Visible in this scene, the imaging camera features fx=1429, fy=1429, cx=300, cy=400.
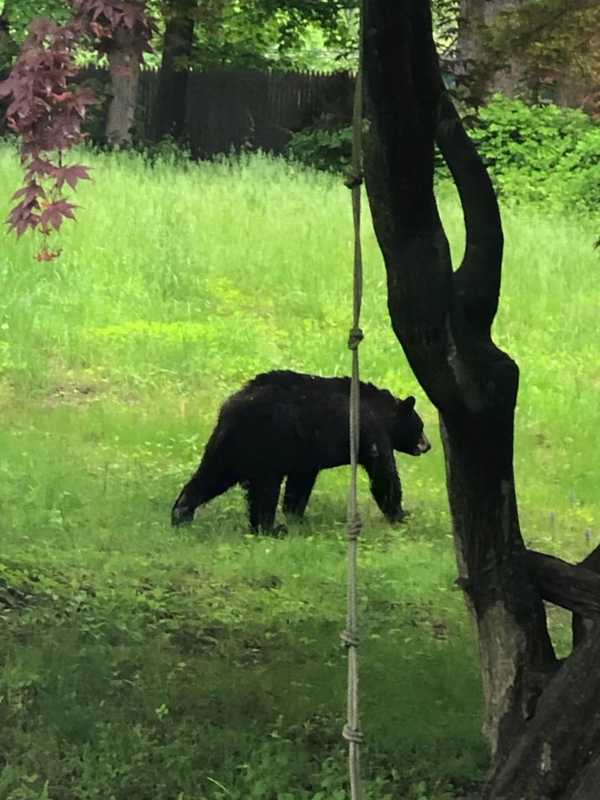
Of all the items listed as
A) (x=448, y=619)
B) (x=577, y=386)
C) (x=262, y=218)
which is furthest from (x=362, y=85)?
(x=262, y=218)

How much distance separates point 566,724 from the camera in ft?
13.5

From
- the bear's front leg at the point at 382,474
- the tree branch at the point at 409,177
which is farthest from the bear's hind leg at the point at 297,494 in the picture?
the tree branch at the point at 409,177

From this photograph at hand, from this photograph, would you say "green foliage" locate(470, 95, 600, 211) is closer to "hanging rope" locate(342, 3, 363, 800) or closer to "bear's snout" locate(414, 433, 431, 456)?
"bear's snout" locate(414, 433, 431, 456)

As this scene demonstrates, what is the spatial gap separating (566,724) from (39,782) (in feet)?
6.16

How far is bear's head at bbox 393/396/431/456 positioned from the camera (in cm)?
972

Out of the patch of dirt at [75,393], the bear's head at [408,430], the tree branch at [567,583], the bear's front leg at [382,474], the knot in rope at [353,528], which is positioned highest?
the knot in rope at [353,528]

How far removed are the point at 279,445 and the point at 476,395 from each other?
14.4 ft

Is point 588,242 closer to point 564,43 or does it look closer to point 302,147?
point 302,147

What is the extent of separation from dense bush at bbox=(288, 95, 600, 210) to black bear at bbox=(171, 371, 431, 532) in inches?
516

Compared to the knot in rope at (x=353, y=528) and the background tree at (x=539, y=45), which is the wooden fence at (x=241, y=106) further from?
the knot in rope at (x=353, y=528)

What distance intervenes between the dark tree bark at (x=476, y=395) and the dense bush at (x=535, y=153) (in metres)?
17.5

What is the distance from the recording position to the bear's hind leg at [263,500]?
8.74m

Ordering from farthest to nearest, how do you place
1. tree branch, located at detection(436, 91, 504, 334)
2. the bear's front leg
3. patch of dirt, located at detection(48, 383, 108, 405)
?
patch of dirt, located at detection(48, 383, 108, 405), the bear's front leg, tree branch, located at detection(436, 91, 504, 334)

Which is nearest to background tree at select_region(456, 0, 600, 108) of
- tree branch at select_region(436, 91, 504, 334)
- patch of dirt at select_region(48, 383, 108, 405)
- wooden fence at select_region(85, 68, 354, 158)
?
tree branch at select_region(436, 91, 504, 334)
